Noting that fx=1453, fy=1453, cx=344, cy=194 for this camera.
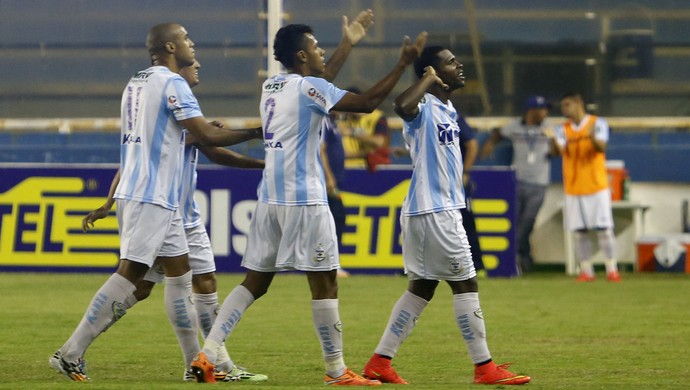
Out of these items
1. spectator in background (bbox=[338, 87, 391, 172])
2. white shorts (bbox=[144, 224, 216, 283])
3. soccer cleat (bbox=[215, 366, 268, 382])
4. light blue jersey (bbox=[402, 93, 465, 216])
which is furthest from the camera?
spectator in background (bbox=[338, 87, 391, 172])

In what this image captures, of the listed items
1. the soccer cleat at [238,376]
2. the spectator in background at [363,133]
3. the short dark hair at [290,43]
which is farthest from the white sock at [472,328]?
the spectator in background at [363,133]

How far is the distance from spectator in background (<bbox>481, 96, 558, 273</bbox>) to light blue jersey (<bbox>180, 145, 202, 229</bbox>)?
1046 centimetres

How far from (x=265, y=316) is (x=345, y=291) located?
2773 mm

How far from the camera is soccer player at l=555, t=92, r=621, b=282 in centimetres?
1750

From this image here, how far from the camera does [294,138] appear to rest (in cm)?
813

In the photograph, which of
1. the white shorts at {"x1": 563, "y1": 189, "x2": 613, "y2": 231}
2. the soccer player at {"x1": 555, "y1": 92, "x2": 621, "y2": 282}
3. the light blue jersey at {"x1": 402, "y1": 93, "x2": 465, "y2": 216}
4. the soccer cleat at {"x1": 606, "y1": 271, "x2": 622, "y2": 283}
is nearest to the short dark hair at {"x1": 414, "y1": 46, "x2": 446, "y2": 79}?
the light blue jersey at {"x1": 402, "y1": 93, "x2": 465, "y2": 216}

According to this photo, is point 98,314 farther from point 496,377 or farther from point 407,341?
point 407,341

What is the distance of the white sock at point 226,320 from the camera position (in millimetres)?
8039

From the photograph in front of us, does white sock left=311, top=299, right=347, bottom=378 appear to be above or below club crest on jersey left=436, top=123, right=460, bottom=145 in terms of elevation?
below

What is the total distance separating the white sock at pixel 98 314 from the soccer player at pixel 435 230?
150 centimetres

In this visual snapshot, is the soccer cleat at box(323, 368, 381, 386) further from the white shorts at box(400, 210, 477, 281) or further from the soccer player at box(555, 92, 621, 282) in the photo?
the soccer player at box(555, 92, 621, 282)

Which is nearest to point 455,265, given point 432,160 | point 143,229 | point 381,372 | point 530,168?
point 432,160

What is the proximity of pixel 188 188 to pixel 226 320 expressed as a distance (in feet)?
3.31

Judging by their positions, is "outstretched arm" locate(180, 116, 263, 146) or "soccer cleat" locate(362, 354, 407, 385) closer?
"outstretched arm" locate(180, 116, 263, 146)
